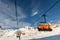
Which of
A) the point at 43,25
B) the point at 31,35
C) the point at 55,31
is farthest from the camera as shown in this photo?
the point at 31,35

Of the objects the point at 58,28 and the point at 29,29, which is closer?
the point at 58,28

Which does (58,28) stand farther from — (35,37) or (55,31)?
(35,37)

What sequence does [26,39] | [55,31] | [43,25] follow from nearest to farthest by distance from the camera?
1. [43,25]
2. [26,39]
3. [55,31]

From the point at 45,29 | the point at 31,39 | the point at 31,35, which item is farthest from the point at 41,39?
the point at 45,29

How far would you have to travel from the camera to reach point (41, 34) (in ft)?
156

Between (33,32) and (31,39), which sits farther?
(33,32)

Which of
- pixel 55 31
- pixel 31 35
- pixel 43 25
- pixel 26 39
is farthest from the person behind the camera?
pixel 31 35

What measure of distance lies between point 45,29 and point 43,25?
0.67 feet

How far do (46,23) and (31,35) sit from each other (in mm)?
45475

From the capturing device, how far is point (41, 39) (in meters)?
43.8

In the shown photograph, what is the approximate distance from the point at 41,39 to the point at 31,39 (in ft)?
8.17

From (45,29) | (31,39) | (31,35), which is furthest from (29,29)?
(45,29)

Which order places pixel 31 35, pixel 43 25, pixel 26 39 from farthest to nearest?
pixel 31 35 → pixel 26 39 → pixel 43 25

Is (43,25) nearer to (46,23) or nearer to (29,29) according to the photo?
(46,23)
